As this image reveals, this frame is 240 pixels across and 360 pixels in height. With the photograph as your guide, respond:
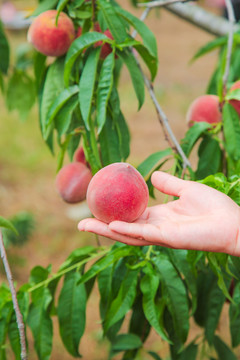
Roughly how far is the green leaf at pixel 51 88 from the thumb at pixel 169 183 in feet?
1.13

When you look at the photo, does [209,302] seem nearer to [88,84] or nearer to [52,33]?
[88,84]

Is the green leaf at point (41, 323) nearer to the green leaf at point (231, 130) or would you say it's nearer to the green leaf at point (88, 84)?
the green leaf at point (88, 84)

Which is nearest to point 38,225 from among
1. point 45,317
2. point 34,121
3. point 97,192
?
point 34,121

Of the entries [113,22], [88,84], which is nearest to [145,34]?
[113,22]

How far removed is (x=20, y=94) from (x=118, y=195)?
0.71 metres

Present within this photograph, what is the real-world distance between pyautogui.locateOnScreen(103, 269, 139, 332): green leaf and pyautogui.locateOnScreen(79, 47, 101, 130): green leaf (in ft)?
1.11

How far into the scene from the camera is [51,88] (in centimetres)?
111

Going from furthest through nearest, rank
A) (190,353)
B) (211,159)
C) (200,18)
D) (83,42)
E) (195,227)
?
(200,18), (190,353), (211,159), (83,42), (195,227)

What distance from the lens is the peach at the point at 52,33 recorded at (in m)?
1.08

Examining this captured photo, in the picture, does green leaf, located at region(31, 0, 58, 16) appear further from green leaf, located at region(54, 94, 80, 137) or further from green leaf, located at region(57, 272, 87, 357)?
green leaf, located at region(57, 272, 87, 357)

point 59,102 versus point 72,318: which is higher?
point 59,102

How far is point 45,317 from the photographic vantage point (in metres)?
1.00

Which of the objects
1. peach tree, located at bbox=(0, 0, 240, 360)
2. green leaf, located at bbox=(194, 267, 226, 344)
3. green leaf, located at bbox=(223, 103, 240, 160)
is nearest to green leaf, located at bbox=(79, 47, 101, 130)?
peach tree, located at bbox=(0, 0, 240, 360)

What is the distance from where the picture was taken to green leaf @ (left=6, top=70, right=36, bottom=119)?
1385mm
